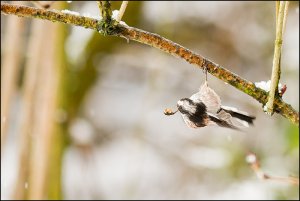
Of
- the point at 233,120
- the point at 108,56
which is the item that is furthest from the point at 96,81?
the point at 233,120

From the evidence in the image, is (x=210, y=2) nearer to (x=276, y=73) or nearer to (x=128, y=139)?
(x=128, y=139)

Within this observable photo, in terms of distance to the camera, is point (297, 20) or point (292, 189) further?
point (297, 20)

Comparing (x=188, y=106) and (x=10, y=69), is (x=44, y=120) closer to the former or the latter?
(x=10, y=69)

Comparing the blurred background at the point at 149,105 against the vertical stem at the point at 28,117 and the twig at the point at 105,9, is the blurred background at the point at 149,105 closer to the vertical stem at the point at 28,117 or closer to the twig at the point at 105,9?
the vertical stem at the point at 28,117

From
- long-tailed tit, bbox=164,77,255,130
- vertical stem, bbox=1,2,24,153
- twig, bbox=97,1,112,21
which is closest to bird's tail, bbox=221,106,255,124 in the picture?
long-tailed tit, bbox=164,77,255,130

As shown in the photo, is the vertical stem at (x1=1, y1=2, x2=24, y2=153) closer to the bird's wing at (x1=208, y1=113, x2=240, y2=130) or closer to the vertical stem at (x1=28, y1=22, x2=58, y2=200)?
the vertical stem at (x1=28, y1=22, x2=58, y2=200)

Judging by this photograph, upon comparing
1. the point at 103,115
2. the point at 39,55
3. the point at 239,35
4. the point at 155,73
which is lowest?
the point at 39,55

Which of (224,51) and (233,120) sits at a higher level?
(224,51)
